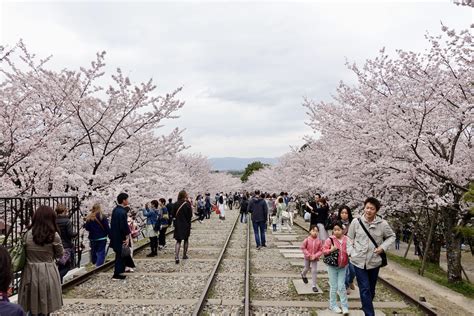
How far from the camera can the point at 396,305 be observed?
23.9 ft

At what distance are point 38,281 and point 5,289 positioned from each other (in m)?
2.37

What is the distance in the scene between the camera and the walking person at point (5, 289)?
8.48 feet

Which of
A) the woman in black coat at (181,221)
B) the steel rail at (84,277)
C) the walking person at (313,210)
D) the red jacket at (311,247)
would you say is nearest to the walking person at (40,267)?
the steel rail at (84,277)

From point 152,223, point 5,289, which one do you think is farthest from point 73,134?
point 5,289

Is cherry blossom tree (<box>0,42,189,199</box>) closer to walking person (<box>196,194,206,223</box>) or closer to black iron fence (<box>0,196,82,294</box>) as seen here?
black iron fence (<box>0,196,82,294</box>)

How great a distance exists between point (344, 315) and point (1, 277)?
5368mm

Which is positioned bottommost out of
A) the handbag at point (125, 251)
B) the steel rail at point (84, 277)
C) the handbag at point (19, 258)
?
the steel rail at point (84, 277)

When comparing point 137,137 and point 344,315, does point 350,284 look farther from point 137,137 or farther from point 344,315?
point 137,137

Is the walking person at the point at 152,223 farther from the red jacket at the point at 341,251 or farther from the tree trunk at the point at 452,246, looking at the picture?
the tree trunk at the point at 452,246

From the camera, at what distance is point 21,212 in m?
7.58

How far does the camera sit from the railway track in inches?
273

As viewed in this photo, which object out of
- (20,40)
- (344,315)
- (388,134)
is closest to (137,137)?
(20,40)

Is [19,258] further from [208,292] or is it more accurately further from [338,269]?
[338,269]

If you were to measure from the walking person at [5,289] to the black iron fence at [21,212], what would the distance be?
14.8 feet
